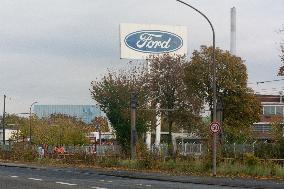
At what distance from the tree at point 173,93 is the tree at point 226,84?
1.14 m

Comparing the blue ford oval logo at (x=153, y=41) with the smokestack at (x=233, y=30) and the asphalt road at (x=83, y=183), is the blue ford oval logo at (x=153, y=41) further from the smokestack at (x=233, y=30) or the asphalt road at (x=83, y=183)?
the asphalt road at (x=83, y=183)

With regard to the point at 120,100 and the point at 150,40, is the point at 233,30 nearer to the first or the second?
the point at 150,40

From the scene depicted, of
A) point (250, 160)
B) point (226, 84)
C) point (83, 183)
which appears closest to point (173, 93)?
point (226, 84)

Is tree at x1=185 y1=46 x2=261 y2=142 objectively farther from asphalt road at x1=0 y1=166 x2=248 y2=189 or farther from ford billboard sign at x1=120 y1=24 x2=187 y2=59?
asphalt road at x1=0 y1=166 x2=248 y2=189

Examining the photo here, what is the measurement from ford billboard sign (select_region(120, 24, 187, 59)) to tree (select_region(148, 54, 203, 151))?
426 inches

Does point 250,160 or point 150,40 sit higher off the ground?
point 150,40

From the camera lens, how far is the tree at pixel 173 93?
213 ft

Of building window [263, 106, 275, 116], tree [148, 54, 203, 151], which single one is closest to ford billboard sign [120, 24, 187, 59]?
tree [148, 54, 203, 151]

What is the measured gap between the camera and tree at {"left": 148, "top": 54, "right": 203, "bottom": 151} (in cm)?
6481

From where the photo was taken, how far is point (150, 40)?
81.2 meters

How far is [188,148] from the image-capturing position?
5556 centimetres

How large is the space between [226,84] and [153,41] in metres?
18.9

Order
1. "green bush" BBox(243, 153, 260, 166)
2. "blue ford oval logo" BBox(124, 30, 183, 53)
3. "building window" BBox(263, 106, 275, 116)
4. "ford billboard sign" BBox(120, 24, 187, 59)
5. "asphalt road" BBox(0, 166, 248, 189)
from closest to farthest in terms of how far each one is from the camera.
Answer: "asphalt road" BBox(0, 166, 248, 189) → "green bush" BBox(243, 153, 260, 166) → "ford billboard sign" BBox(120, 24, 187, 59) → "blue ford oval logo" BBox(124, 30, 183, 53) → "building window" BBox(263, 106, 275, 116)

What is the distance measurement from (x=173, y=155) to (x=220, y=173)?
865 cm
